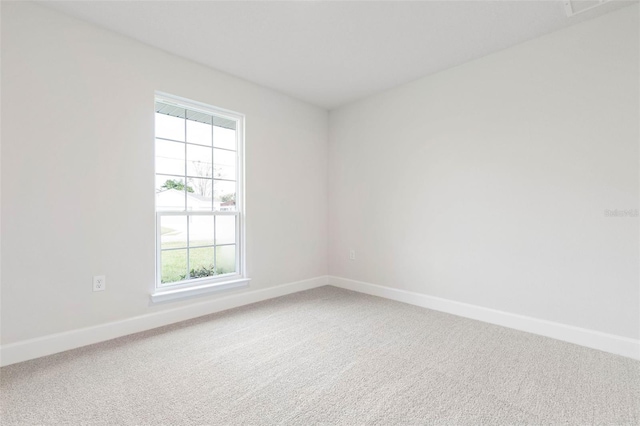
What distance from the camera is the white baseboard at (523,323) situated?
2252mm

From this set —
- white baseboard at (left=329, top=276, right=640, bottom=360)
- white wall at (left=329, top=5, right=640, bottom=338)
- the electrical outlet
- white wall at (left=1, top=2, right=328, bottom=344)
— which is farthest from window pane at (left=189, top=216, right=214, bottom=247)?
white baseboard at (left=329, top=276, right=640, bottom=360)

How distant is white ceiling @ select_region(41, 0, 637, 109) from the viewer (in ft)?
7.33

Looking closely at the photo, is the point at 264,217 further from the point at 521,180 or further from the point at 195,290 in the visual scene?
the point at 521,180

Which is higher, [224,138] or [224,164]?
[224,138]

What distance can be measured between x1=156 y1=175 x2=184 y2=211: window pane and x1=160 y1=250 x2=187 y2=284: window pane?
0.44m

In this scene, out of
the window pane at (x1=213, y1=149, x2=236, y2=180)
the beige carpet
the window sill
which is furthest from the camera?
the window pane at (x1=213, y1=149, x2=236, y2=180)

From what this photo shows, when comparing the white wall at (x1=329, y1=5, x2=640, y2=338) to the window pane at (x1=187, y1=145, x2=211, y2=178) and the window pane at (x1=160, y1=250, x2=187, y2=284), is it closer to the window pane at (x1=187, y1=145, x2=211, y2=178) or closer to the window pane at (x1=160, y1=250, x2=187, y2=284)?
the window pane at (x1=187, y1=145, x2=211, y2=178)

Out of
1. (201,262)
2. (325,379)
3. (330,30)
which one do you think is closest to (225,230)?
(201,262)

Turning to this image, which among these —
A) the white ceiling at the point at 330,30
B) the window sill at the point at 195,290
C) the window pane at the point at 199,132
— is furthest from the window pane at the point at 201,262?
the white ceiling at the point at 330,30

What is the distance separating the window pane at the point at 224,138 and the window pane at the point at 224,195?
1.31 ft

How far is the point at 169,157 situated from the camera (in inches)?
117

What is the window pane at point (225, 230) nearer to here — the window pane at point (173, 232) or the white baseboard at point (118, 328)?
the window pane at point (173, 232)

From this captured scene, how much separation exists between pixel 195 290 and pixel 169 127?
5.25 feet

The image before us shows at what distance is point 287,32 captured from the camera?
8.34ft
